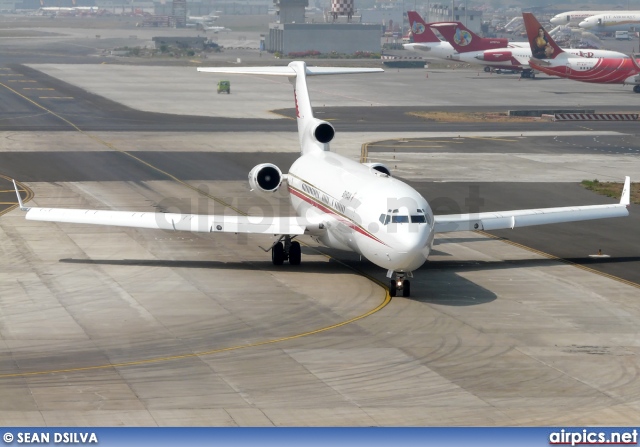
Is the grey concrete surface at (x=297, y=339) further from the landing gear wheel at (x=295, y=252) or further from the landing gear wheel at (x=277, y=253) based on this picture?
the landing gear wheel at (x=295, y=252)

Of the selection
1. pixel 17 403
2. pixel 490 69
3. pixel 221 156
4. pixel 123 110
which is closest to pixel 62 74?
pixel 123 110

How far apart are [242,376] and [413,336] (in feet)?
18.4

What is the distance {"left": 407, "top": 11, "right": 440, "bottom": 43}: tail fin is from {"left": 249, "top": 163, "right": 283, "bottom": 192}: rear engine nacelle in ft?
328

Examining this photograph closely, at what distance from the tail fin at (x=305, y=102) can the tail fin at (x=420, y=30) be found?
94054 millimetres

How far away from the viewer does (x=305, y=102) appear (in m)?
43.1

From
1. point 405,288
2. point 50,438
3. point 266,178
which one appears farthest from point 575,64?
point 50,438

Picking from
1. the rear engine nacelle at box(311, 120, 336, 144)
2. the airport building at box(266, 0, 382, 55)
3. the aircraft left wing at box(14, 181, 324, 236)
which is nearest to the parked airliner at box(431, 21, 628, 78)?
the airport building at box(266, 0, 382, 55)

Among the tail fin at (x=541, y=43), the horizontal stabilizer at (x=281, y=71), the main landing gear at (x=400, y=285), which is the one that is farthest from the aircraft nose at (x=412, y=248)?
the tail fin at (x=541, y=43)

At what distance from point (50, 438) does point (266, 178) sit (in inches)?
1021

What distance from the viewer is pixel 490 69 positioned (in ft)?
447

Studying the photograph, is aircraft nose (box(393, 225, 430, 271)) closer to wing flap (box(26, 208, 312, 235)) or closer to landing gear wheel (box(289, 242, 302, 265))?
wing flap (box(26, 208, 312, 235))

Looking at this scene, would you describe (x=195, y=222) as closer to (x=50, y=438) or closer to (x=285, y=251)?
(x=285, y=251)

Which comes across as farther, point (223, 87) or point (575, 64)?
point (575, 64)

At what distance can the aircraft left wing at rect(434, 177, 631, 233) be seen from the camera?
117ft
